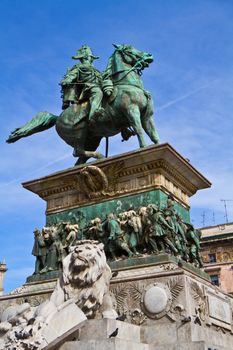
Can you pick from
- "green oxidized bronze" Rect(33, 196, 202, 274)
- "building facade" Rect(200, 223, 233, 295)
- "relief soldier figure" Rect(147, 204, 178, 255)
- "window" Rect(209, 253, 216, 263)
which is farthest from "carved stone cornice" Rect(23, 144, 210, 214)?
"window" Rect(209, 253, 216, 263)

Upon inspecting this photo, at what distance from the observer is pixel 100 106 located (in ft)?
52.1

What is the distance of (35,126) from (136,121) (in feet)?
12.7

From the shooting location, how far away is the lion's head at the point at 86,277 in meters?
9.91

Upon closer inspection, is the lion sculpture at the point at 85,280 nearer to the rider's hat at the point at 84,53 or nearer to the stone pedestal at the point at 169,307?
the stone pedestal at the point at 169,307

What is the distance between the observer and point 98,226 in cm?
1377

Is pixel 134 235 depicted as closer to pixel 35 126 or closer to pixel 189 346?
pixel 189 346

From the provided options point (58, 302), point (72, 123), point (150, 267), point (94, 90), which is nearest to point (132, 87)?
point (94, 90)

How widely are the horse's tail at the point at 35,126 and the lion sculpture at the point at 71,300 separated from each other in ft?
24.8

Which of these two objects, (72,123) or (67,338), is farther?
(72,123)

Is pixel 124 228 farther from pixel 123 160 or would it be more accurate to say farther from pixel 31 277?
pixel 31 277

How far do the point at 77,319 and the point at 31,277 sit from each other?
222 inches

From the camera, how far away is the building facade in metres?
46.2

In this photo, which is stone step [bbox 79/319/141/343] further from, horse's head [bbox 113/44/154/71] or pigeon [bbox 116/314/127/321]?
horse's head [bbox 113/44/154/71]

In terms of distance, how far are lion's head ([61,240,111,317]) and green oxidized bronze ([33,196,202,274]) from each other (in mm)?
2730
